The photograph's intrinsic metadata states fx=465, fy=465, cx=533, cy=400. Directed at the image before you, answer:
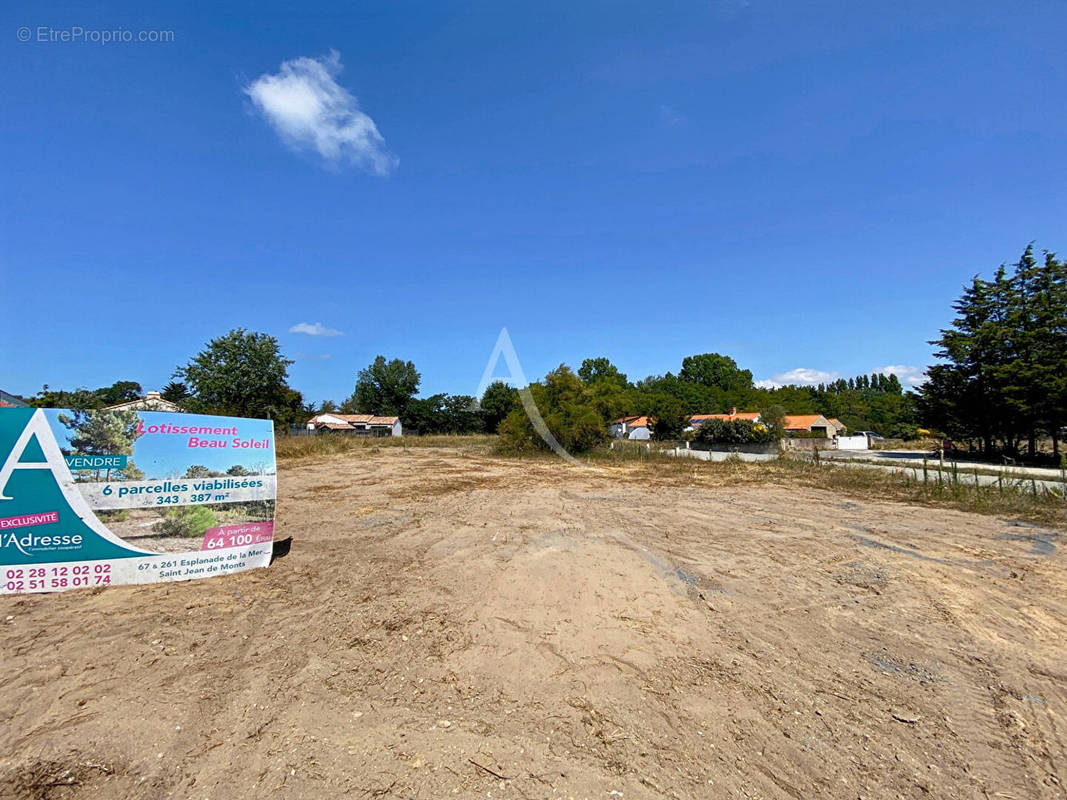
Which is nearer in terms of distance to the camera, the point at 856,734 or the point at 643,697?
the point at 856,734

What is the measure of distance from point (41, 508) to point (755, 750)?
5509mm

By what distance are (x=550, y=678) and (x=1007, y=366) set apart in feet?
96.2

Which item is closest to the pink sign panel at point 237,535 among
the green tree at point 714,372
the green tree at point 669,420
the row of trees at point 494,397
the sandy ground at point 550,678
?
the sandy ground at point 550,678

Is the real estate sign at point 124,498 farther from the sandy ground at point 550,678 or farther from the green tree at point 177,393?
the green tree at point 177,393

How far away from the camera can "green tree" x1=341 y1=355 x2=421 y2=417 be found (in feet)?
209

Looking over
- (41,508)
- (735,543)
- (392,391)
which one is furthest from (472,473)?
(392,391)

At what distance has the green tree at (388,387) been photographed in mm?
63719

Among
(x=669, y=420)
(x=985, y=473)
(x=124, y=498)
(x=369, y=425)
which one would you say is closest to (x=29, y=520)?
(x=124, y=498)

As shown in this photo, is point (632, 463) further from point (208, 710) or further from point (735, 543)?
point (208, 710)

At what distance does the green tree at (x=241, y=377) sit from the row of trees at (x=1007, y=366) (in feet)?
126

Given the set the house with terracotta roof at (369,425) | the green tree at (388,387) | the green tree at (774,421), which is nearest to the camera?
the green tree at (774,421)

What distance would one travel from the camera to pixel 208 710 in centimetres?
253

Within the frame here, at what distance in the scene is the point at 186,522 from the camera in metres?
4.43

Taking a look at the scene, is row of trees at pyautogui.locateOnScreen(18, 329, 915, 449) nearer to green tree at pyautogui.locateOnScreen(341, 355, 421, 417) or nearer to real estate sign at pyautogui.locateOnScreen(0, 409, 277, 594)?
green tree at pyautogui.locateOnScreen(341, 355, 421, 417)
